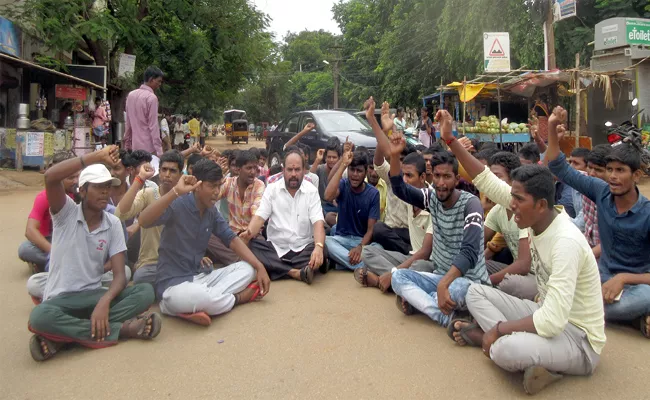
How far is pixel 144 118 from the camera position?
286 inches

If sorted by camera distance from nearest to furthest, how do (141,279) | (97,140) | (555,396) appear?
(555,396) → (141,279) → (97,140)

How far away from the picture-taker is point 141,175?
433 cm

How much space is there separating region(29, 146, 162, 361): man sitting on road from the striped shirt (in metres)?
2.14

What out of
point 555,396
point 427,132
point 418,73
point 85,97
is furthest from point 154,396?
point 418,73

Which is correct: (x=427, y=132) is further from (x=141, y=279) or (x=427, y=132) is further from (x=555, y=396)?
(x=555, y=396)

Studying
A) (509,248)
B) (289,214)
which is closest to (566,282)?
(509,248)

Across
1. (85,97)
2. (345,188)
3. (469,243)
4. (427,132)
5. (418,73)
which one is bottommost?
(469,243)

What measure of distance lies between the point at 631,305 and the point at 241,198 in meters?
3.68

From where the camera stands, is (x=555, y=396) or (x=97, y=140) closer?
(x=555, y=396)

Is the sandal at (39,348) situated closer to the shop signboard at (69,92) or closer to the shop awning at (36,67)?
the shop awning at (36,67)

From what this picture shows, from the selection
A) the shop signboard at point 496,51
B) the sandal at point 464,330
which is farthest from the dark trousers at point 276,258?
the shop signboard at point 496,51

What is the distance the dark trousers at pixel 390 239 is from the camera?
555 centimetres

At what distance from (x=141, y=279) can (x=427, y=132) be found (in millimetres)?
12345

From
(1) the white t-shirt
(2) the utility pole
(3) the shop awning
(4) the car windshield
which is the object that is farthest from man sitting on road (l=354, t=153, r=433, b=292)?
(2) the utility pole
